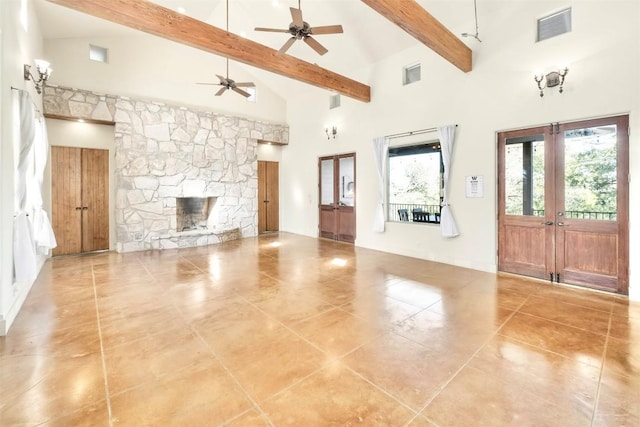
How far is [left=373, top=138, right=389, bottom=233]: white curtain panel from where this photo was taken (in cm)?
649

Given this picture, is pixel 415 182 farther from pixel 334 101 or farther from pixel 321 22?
pixel 321 22

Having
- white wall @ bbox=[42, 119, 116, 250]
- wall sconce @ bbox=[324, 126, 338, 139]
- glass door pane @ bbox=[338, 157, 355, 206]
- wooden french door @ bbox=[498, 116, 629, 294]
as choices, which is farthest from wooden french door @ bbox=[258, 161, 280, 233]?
wooden french door @ bbox=[498, 116, 629, 294]

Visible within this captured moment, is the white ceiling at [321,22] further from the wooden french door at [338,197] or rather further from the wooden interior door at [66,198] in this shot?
the wooden interior door at [66,198]

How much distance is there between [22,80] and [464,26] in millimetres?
6702

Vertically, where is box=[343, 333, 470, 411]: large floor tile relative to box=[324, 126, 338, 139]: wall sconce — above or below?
below

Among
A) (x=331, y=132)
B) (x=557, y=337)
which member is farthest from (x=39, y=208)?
(x=557, y=337)

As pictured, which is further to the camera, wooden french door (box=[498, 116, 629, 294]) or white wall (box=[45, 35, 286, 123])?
white wall (box=[45, 35, 286, 123])

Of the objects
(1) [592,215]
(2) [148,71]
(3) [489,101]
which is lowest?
(1) [592,215]

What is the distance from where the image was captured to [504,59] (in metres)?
4.68

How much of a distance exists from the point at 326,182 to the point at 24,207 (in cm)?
610

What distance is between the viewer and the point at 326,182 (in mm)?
8266

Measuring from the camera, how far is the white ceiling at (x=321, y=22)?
5.05 m

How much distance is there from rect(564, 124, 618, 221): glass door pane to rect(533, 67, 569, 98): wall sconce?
0.70 m

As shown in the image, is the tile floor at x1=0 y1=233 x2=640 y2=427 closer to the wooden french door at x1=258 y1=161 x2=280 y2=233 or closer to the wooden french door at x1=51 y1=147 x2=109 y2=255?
the wooden french door at x1=51 y1=147 x2=109 y2=255
